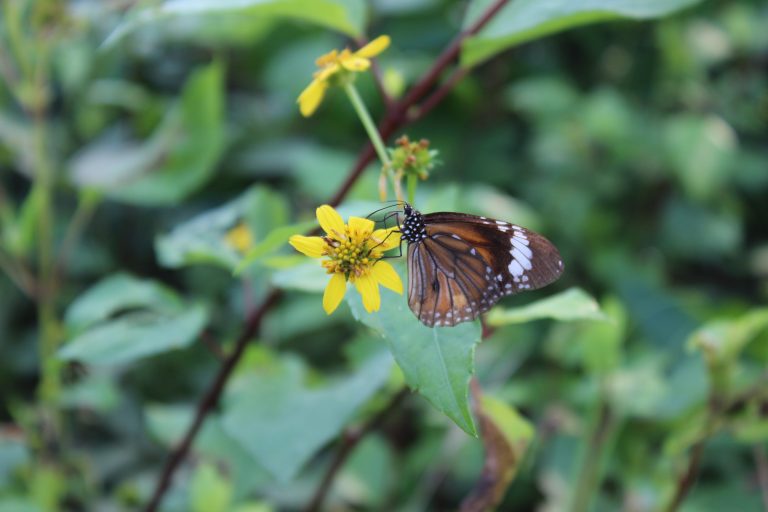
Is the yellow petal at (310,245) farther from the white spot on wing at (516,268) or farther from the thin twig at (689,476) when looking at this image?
the thin twig at (689,476)

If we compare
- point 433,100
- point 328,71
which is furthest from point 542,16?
point 328,71

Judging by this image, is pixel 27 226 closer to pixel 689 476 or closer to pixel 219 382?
pixel 219 382

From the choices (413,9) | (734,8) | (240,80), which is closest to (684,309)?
(734,8)

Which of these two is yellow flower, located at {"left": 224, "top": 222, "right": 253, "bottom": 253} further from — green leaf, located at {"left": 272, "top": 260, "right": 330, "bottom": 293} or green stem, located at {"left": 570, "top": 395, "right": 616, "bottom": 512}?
green stem, located at {"left": 570, "top": 395, "right": 616, "bottom": 512}

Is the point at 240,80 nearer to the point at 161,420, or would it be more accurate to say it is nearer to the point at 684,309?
the point at 161,420

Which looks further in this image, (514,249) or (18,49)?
(18,49)

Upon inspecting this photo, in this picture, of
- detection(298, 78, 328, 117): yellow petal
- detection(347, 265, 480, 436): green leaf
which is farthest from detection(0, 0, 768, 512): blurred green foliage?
detection(298, 78, 328, 117): yellow petal
